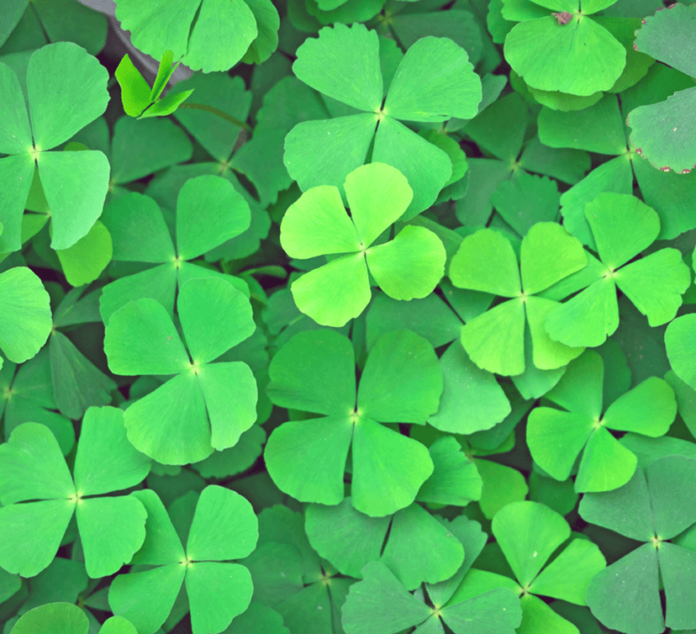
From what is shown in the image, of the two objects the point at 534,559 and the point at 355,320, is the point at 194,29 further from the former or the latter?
the point at 534,559

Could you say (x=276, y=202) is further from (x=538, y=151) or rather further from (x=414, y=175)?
(x=538, y=151)

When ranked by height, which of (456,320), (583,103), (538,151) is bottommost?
(456,320)

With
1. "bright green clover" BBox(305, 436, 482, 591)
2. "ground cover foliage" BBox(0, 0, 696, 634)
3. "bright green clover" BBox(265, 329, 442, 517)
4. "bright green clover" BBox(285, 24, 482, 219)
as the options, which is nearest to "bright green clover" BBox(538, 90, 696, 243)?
"ground cover foliage" BBox(0, 0, 696, 634)

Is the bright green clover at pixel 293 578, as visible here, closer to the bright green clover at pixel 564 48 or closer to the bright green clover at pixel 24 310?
the bright green clover at pixel 24 310

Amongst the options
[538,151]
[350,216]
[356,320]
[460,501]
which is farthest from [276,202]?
[460,501]

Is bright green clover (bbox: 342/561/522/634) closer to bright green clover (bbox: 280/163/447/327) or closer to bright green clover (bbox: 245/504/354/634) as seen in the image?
bright green clover (bbox: 245/504/354/634)

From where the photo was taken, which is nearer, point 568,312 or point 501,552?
point 568,312
